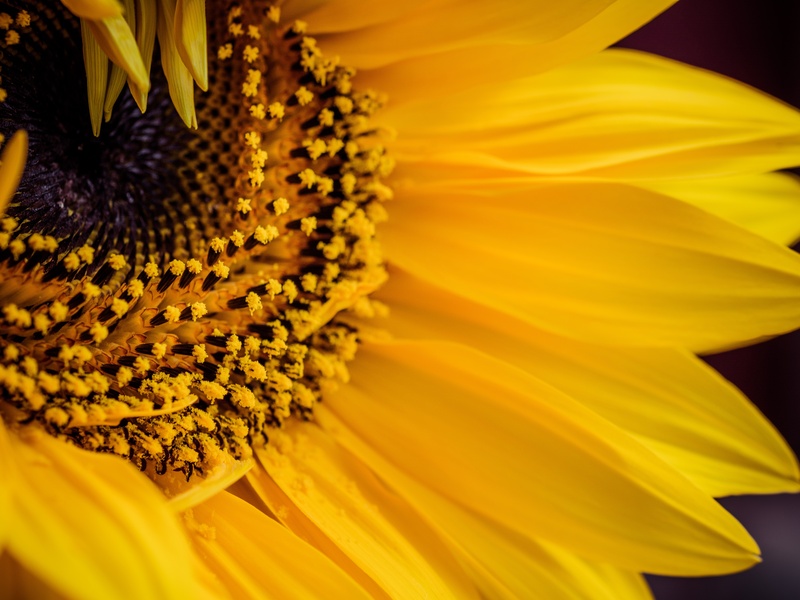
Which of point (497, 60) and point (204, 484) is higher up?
point (497, 60)

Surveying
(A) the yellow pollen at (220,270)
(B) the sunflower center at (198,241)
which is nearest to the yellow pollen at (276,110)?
(B) the sunflower center at (198,241)

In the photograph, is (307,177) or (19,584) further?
(307,177)

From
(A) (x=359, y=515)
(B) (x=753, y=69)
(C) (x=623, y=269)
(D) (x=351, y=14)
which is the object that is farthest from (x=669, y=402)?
(B) (x=753, y=69)

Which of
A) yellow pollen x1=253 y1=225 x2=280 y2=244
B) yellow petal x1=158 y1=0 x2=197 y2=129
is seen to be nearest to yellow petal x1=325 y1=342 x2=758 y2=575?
yellow pollen x1=253 y1=225 x2=280 y2=244

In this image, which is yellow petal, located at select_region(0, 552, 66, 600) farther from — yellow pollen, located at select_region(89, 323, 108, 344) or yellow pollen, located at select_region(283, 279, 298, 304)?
yellow pollen, located at select_region(283, 279, 298, 304)

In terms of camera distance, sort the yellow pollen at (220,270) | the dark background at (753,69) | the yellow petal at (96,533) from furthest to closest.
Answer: the dark background at (753,69) → the yellow pollen at (220,270) → the yellow petal at (96,533)

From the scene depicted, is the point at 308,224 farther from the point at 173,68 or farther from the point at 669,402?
the point at 669,402

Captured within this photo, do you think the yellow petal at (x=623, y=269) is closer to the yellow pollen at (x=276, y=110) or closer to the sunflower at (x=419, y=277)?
the sunflower at (x=419, y=277)
